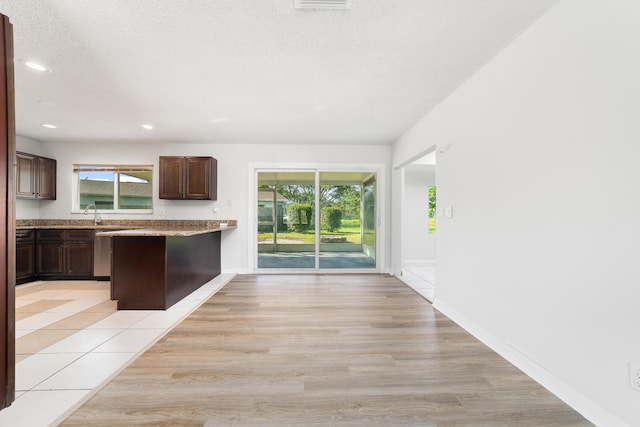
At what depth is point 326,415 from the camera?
168cm

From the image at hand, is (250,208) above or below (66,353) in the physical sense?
above

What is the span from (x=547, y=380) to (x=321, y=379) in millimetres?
1522

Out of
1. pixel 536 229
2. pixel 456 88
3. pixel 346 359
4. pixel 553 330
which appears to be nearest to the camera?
pixel 553 330

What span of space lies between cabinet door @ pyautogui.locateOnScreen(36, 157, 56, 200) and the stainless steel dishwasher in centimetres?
149

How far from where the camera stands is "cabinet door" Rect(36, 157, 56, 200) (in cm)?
515

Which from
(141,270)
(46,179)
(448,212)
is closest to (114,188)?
(46,179)

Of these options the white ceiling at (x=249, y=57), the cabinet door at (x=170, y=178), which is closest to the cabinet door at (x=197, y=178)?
the cabinet door at (x=170, y=178)

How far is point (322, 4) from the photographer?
190 centimetres

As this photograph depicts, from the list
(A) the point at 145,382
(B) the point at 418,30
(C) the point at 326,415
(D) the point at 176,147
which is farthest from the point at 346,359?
(D) the point at 176,147

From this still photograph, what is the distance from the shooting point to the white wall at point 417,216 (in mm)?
7297

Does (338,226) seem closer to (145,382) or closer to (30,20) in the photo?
(145,382)

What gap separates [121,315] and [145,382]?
168cm

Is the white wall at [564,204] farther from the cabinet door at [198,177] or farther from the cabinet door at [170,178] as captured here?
the cabinet door at [170,178]

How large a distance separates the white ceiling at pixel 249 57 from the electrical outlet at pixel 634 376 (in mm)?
2197
